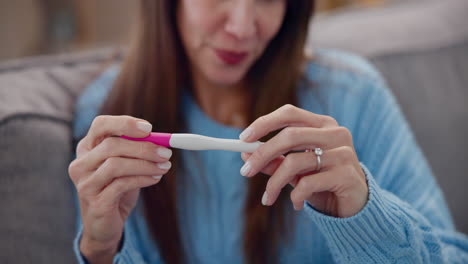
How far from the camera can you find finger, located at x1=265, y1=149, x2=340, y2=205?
1.46 ft

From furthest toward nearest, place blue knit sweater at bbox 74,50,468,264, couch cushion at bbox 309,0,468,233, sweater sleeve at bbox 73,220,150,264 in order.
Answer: couch cushion at bbox 309,0,468,233, blue knit sweater at bbox 74,50,468,264, sweater sleeve at bbox 73,220,150,264

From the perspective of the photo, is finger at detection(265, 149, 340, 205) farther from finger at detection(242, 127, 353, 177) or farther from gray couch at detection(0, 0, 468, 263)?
gray couch at detection(0, 0, 468, 263)

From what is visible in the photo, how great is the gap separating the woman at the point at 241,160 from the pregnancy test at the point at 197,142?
5 centimetres

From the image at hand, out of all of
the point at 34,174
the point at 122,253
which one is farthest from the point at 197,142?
the point at 34,174

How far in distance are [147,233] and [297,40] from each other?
408 millimetres

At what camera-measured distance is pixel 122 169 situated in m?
0.45

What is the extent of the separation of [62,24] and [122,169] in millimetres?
1252

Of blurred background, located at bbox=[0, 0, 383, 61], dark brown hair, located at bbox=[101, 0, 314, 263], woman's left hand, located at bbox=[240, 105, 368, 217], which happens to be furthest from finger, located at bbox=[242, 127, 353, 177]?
blurred background, located at bbox=[0, 0, 383, 61]

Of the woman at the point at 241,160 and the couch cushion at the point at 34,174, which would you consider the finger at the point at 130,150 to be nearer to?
the woman at the point at 241,160

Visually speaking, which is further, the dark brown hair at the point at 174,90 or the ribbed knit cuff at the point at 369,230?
the dark brown hair at the point at 174,90

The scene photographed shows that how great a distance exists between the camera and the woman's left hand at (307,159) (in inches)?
17.3

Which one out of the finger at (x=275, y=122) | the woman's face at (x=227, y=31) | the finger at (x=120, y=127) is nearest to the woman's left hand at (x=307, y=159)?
the finger at (x=275, y=122)

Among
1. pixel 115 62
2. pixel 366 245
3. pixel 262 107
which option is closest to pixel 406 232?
pixel 366 245

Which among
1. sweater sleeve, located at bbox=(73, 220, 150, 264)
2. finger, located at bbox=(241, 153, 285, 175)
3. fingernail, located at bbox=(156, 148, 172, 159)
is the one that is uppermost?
fingernail, located at bbox=(156, 148, 172, 159)
